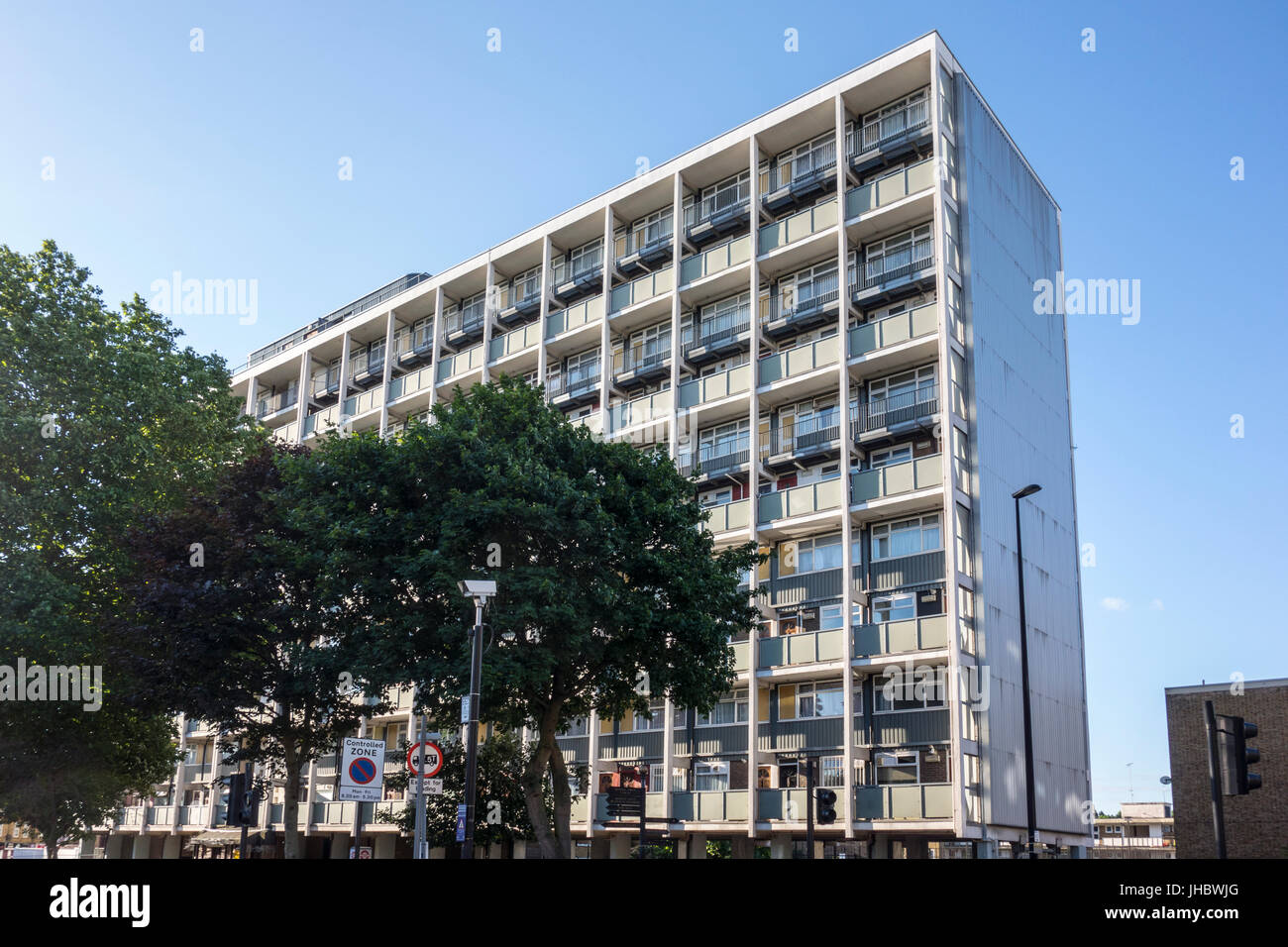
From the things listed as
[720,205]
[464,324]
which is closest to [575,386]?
[720,205]

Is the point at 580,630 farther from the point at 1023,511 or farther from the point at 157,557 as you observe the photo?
the point at 1023,511

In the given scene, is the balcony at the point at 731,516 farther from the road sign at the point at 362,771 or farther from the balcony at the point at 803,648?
the road sign at the point at 362,771

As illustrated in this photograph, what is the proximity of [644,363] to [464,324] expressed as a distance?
14478 mm

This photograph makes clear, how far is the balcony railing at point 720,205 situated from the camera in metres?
49.6

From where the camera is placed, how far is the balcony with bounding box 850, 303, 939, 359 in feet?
137

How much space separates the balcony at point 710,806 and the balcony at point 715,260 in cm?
2132

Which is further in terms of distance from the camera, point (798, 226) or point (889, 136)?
point (798, 226)

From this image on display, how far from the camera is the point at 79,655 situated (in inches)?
1289

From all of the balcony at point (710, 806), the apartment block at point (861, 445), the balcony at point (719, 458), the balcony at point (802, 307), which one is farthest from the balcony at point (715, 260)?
the balcony at point (710, 806)

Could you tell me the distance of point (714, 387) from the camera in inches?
1871

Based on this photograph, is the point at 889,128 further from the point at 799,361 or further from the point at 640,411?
the point at 640,411
